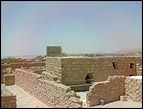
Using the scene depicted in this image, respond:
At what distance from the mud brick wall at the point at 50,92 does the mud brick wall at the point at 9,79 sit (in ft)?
10.8

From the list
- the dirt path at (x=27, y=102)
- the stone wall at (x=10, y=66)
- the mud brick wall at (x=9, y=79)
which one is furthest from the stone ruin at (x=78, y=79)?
the stone wall at (x=10, y=66)

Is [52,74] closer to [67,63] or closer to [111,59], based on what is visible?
[67,63]

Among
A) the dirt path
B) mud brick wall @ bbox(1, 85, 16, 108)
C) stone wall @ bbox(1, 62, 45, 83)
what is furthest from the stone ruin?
mud brick wall @ bbox(1, 85, 16, 108)

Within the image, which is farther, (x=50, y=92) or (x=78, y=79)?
(x=78, y=79)

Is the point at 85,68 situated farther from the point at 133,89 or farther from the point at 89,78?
the point at 133,89

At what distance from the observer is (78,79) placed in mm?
19531

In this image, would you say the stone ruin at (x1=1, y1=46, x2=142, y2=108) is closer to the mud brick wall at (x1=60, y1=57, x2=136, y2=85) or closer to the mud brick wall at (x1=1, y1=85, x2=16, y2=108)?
the mud brick wall at (x1=60, y1=57, x2=136, y2=85)

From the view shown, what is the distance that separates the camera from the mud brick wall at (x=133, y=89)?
1372 centimetres

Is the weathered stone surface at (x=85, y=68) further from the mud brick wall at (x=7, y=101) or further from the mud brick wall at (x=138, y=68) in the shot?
the mud brick wall at (x=7, y=101)

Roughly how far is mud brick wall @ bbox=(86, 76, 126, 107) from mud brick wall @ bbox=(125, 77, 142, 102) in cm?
36

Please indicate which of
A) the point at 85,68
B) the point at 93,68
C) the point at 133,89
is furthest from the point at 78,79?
the point at 133,89

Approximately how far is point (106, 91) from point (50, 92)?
2.81 meters

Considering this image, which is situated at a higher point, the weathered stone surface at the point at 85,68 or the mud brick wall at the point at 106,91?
the weathered stone surface at the point at 85,68

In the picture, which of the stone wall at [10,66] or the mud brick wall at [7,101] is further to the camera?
the stone wall at [10,66]
